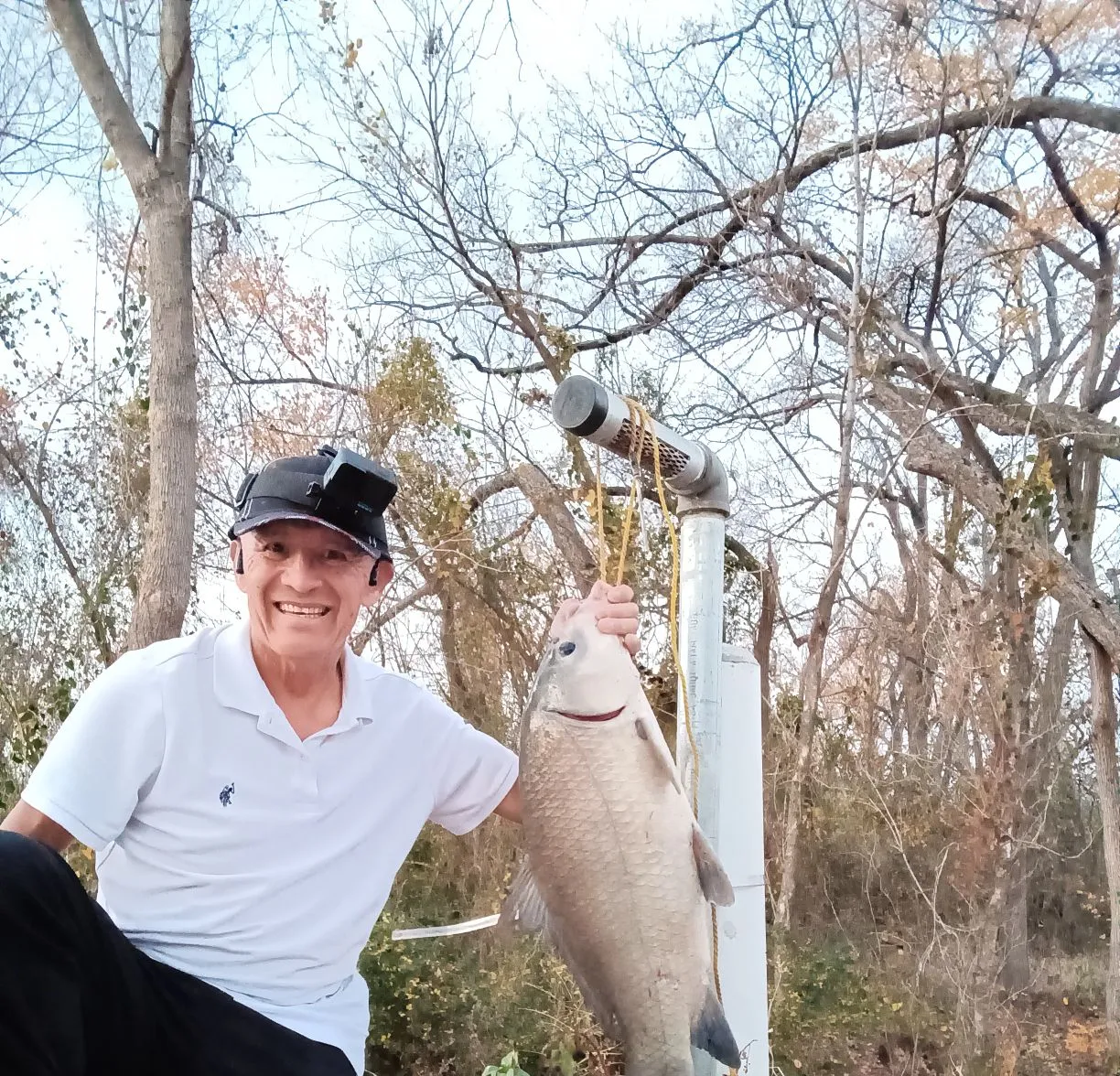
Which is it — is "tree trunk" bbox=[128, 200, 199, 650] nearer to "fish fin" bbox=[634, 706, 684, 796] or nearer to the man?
the man

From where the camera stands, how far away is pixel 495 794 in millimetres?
2113

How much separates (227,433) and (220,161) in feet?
8.54

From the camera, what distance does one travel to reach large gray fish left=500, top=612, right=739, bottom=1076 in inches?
61.3

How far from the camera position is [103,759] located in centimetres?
173

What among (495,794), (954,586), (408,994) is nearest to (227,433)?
(408,994)

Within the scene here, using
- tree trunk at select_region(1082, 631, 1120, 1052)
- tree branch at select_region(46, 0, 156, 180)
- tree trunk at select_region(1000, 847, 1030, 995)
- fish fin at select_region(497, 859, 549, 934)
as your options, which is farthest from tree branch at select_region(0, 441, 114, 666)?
tree trunk at select_region(1082, 631, 1120, 1052)

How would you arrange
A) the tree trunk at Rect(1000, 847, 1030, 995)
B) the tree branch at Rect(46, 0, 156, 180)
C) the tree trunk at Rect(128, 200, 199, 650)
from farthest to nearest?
the tree trunk at Rect(1000, 847, 1030, 995)
the tree branch at Rect(46, 0, 156, 180)
the tree trunk at Rect(128, 200, 199, 650)

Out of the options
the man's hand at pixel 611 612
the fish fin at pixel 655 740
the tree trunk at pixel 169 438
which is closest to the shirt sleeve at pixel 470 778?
the man's hand at pixel 611 612

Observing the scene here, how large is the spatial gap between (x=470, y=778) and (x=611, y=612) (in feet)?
2.14

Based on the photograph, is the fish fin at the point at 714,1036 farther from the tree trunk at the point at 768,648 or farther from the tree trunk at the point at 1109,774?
the tree trunk at the point at 1109,774

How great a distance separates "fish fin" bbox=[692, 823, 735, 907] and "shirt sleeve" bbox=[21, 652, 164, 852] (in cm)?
105

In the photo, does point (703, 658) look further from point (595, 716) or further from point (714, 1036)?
point (714, 1036)

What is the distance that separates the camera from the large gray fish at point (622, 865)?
1558mm

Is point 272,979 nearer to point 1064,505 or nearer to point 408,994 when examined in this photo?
point 408,994
